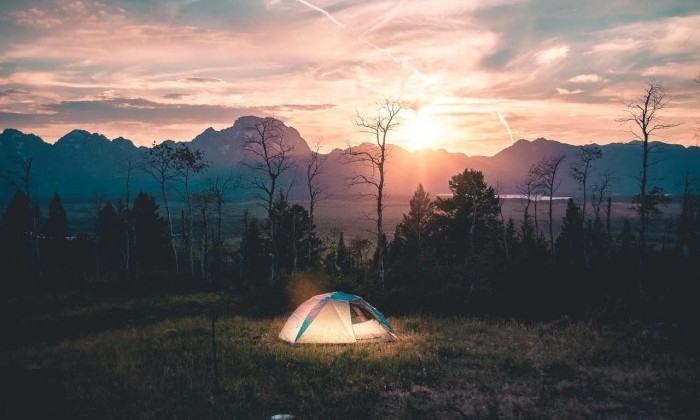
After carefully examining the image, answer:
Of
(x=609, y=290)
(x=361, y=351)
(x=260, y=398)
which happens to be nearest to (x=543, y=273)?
(x=609, y=290)

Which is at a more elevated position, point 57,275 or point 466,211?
point 466,211

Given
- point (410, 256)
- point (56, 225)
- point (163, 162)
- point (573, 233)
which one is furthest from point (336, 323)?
point (56, 225)

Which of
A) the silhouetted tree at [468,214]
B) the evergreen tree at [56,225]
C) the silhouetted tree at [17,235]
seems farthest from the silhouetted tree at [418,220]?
the evergreen tree at [56,225]

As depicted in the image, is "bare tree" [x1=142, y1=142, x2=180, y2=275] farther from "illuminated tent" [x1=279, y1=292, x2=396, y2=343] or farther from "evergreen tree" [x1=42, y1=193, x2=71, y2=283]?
"illuminated tent" [x1=279, y1=292, x2=396, y2=343]

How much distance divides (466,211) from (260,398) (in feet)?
133

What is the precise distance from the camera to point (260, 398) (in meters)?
12.3

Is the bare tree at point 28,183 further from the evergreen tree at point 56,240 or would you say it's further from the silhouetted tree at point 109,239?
the silhouetted tree at point 109,239

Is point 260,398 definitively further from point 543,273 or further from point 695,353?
point 543,273

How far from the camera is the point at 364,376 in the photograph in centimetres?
1400

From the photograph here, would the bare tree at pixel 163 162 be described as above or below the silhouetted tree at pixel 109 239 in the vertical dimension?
above

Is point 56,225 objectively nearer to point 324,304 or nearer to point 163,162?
point 163,162

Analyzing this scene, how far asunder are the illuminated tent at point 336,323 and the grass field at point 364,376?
71 centimetres

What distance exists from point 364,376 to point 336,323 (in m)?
4.79

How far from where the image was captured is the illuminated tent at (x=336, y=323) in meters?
18.5
